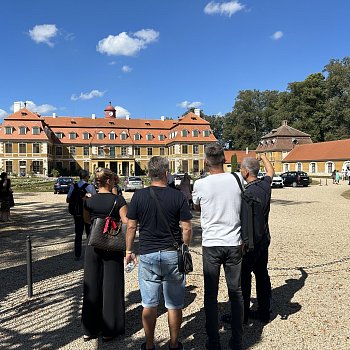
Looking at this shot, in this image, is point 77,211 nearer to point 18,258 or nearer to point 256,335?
point 18,258

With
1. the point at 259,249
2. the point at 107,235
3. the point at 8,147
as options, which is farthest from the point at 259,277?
the point at 8,147

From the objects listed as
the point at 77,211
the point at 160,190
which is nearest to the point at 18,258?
Result: the point at 77,211

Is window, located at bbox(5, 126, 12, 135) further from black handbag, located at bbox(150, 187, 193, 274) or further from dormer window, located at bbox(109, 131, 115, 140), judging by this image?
black handbag, located at bbox(150, 187, 193, 274)

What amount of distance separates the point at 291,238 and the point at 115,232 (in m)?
7.13

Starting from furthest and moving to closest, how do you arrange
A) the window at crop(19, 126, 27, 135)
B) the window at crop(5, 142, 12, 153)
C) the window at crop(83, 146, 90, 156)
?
the window at crop(83, 146, 90, 156) → the window at crop(19, 126, 27, 135) → the window at crop(5, 142, 12, 153)

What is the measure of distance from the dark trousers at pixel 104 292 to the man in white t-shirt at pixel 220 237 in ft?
3.41

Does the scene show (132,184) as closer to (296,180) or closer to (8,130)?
(296,180)

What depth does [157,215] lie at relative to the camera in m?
3.27

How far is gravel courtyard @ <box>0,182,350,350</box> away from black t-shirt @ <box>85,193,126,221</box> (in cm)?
141

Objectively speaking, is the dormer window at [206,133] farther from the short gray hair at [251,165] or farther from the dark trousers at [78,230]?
the short gray hair at [251,165]

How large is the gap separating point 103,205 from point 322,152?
53.7 metres

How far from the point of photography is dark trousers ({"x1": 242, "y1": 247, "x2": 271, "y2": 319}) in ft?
13.3

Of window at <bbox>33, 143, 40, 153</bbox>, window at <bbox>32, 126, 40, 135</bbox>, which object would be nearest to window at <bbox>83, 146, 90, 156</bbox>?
window at <bbox>33, 143, 40, 153</bbox>

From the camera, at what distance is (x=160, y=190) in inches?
Result: 130
